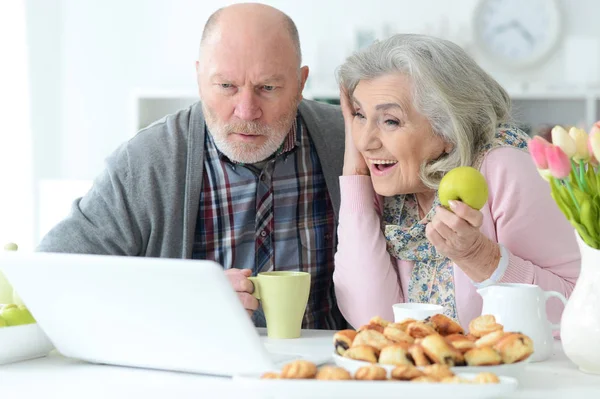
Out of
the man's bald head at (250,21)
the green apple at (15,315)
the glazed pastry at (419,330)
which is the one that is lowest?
the green apple at (15,315)

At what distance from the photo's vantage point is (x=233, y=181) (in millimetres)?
2074

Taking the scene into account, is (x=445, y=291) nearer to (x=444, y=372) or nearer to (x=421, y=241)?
(x=421, y=241)

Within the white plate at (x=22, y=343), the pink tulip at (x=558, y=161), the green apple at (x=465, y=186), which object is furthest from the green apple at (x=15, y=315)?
A: the pink tulip at (x=558, y=161)

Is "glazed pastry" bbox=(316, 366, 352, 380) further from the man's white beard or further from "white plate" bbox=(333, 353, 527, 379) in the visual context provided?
the man's white beard

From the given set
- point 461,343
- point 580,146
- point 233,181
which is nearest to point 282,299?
point 461,343

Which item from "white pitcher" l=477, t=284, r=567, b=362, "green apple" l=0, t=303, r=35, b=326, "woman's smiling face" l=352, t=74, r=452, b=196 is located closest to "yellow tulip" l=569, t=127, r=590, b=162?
"white pitcher" l=477, t=284, r=567, b=362

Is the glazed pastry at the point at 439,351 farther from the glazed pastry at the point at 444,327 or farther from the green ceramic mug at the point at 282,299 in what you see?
the green ceramic mug at the point at 282,299

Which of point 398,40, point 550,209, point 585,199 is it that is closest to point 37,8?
point 398,40

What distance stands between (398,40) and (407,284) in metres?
0.52

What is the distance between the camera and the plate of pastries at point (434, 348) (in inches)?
40.6

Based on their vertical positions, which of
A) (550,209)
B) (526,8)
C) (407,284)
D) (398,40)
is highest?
(526,8)

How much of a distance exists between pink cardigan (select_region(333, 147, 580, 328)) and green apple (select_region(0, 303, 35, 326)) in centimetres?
75

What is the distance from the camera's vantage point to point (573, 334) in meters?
1.19

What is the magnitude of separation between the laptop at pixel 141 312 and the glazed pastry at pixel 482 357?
25cm
